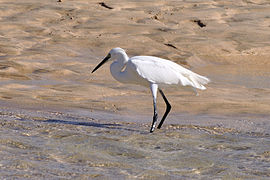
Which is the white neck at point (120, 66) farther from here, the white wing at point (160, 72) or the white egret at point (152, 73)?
the white wing at point (160, 72)

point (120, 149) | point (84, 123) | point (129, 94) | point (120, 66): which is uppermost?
point (120, 66)

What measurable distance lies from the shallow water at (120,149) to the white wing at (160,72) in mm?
583

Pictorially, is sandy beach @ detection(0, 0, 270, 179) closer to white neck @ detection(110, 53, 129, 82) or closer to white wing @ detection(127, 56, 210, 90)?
white wing @ detection(127, 56, 210, 90)

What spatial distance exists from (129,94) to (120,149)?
125 inches

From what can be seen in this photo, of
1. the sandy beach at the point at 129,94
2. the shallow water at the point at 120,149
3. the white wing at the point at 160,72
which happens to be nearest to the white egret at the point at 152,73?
the white wing at the point at 160,72

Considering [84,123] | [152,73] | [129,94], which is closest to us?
[152,73]

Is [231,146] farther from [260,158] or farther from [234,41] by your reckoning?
[234,41]

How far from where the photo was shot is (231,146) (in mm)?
6523

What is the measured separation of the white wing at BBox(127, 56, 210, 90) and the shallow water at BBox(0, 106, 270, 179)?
58cm

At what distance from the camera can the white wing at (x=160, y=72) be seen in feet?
23.7

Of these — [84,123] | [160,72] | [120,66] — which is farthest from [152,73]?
[84,123]

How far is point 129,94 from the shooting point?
30.5 ft

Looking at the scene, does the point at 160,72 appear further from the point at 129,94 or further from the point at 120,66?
the point at 129,94

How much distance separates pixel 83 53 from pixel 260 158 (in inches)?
266
